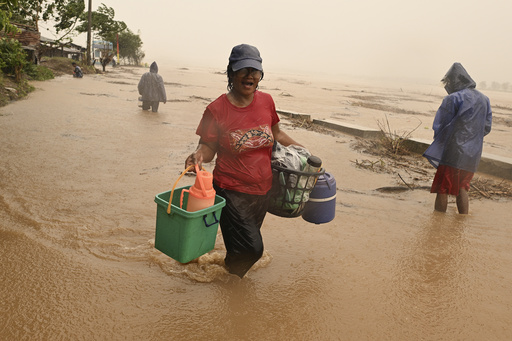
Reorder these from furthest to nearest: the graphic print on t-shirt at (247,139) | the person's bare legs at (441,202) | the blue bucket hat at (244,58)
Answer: the person's bare legs at (441,202) → the graphic print on t-shirt at (247,139) → the blue bucket hat at (244,58)

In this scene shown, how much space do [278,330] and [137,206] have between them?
248 centimetres

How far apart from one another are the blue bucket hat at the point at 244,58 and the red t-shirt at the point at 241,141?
0.23 m

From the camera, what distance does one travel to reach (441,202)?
16.2 feet

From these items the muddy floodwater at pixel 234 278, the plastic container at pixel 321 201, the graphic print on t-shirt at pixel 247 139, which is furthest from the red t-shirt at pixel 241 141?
the muddy floodwater at pixel 234 278

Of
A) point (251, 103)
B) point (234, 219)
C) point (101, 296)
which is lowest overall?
point (101, 296)

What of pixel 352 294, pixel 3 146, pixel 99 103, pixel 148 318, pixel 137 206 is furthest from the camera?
pixel 99 103

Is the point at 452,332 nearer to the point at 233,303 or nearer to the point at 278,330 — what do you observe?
the point at 278,330

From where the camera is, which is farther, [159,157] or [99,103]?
[99,103]

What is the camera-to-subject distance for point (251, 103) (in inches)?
102

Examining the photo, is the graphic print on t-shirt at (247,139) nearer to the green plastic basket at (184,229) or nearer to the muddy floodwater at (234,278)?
the green plastic basket at (184,229)

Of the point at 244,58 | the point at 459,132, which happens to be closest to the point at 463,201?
the point at 459,132

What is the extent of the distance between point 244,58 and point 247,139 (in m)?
0.50

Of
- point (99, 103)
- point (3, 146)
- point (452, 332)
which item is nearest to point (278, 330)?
point (452, 332)

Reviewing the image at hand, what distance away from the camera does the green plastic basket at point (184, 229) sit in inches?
89.6
